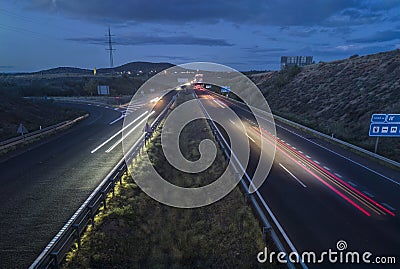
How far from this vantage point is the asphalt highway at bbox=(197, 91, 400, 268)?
8688mm

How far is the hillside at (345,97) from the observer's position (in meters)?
27.1

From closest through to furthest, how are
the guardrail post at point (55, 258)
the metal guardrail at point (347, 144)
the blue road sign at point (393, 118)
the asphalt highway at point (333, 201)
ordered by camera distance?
the guardrail post at point (55, 258) < the asphalt highway at point (333, 201) < the metal guardrail at point (347, 144) < the blue road sign at point (393, 118)

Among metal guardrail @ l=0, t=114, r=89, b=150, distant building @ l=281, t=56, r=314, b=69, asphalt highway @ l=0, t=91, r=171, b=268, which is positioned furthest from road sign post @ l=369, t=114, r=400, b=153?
distant building @ l=281, t=56, r=314, b=69

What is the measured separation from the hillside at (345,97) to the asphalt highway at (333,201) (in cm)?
586

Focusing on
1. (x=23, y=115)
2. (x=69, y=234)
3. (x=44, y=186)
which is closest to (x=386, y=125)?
(x=69, y=234)

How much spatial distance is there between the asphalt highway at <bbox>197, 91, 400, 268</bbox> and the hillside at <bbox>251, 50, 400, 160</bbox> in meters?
5.86

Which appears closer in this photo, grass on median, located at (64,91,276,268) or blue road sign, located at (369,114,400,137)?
grass on median, located at (64,91,276,268)

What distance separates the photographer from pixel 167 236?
972 cm

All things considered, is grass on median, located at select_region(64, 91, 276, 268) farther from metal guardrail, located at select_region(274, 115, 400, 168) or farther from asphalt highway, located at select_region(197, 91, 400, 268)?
metal guardrail, located at select_region(274, 115, 400, 168)

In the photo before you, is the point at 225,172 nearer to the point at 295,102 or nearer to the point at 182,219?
the point at 182,219

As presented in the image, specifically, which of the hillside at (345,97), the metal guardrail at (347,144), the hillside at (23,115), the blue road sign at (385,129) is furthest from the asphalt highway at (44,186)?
the hillside at (345,97)

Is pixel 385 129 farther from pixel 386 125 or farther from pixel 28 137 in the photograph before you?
pixel 28 137

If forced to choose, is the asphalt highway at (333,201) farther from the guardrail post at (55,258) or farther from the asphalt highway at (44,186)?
the asphalt highway at (44,186)

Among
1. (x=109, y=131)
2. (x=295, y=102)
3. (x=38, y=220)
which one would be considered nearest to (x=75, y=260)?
(x=38, y=220)
